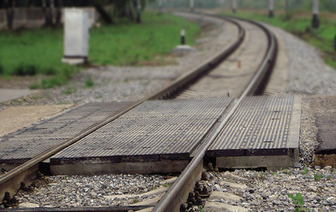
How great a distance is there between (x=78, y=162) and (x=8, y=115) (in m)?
4.22

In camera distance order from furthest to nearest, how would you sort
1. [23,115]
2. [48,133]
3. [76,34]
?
[76,34] < [23,115] < [48,133]

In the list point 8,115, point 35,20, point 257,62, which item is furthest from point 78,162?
point 35,20

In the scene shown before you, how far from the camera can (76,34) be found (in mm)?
18156

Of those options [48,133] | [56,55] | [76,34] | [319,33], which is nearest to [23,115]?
[48,133]

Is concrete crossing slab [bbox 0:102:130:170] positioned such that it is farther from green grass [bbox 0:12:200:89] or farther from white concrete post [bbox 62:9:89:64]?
white concrete post [bbox 62:9:89:64]

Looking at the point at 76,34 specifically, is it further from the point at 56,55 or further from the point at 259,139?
the point at 259,139

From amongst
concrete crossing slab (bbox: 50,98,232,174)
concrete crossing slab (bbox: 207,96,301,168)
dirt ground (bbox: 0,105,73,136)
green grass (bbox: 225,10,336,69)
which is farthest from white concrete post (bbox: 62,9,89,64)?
concrete crossing slab (bbox: 207,96,301,168)

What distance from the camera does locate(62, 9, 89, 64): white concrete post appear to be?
18.1 m

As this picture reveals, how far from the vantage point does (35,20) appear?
4253 centimetres

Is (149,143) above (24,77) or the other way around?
above

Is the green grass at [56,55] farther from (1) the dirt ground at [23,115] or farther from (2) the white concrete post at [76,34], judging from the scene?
(1) the dirt ground at [23,115]

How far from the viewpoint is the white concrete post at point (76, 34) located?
59.4ft

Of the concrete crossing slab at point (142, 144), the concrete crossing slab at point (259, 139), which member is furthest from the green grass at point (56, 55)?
the concrete crossing slab at point (259, 139)

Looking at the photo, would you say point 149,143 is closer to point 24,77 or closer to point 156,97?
point 156,97
